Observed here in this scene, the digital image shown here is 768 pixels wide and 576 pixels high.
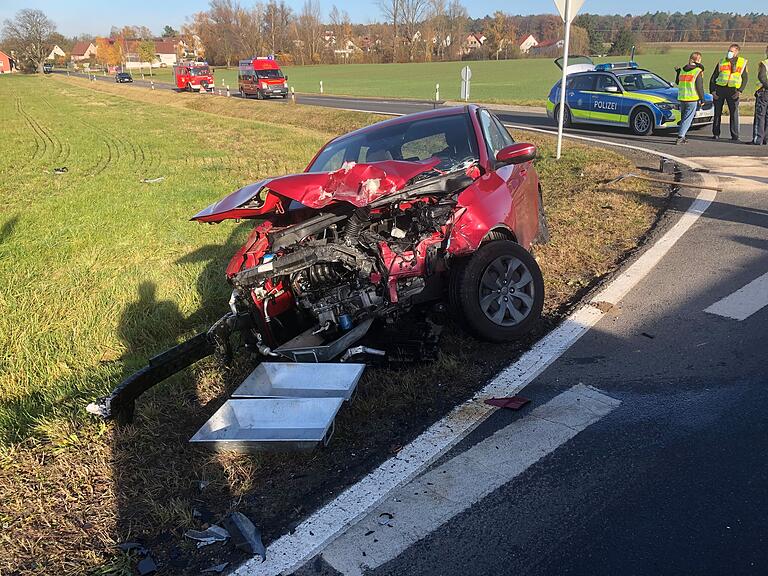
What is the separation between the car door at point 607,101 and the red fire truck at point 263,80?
27.4 metres

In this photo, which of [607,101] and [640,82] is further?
[607,101]

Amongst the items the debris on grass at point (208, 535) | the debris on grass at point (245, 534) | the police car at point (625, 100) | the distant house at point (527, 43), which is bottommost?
the debris on grass at point (208, 535)

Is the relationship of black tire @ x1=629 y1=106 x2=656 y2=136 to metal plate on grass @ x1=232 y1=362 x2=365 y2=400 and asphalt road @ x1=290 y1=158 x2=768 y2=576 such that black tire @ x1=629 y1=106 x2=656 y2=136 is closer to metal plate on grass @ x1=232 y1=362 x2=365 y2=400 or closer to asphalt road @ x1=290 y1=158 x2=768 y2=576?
asphalt road @ x1=290 y1=158 x2=768 y2=576

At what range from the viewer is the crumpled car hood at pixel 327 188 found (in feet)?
12.0

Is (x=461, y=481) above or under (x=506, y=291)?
under

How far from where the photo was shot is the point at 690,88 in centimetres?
1288

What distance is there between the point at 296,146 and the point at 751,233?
12.0 meters

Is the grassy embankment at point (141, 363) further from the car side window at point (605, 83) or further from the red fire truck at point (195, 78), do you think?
the red fire truck at point (195, 78)

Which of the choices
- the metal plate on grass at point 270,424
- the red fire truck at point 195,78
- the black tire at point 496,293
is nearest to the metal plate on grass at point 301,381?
the metal plate on grass at point 270,424

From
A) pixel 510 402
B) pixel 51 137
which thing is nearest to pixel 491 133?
pixel 510 402

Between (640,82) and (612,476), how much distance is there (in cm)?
1518

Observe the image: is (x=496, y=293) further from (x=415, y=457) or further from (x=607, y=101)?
(x=607, y=101)

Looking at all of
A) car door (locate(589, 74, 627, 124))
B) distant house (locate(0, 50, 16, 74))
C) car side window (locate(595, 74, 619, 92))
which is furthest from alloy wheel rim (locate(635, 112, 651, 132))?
distant house (locate(0, 50, 16, 74))

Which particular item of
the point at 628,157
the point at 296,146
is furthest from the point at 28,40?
the point at 628,157
